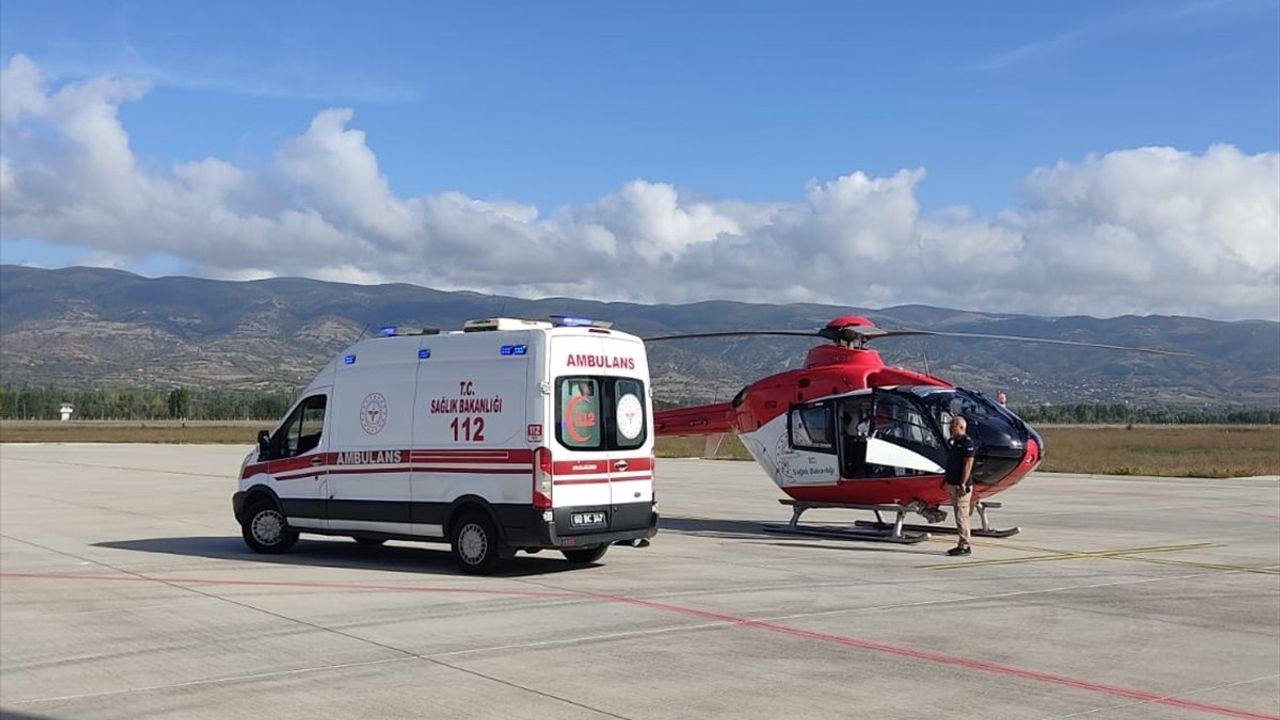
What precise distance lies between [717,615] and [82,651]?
17.2ft

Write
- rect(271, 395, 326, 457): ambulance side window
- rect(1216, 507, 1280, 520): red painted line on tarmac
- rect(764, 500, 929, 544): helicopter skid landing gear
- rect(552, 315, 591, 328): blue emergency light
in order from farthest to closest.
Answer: rect(1216, 507, 1280, 520): red painted line on tarmac < rect(764, 500, 929, 544): helicopter skid landing gear < rect(271, 395, 326, 457): ambulance side window < rect(552, 315, 591, 328): blue emergency light

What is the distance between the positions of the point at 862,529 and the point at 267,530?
892cm

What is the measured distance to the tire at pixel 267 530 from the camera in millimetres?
16203

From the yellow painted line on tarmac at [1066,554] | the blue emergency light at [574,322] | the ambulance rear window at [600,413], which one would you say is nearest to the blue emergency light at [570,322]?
the blue emergency light at [574,322]

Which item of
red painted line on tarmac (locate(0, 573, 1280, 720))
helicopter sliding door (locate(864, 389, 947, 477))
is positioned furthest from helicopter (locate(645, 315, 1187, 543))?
red painted line on tarmac (locate(0, 573, 1280, 720))

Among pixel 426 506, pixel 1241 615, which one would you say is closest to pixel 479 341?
pixel 426 506

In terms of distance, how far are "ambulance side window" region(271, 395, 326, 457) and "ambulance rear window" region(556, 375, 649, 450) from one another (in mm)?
3777

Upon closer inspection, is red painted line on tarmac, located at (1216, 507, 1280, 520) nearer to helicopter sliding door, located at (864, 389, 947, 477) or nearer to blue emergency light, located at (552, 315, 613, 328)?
helicopter sliding door, located at (864, 389, 947, 477)

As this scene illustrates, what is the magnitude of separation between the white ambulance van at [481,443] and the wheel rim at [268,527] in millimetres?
195

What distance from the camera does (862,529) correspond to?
19.3 m

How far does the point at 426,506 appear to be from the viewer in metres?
14.4

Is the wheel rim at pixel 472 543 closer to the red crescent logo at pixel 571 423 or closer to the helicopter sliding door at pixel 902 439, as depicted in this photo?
the red crescent logo at pixel 571 423

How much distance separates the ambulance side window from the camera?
15.8 metres

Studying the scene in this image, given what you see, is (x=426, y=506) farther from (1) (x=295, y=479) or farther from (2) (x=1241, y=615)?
(2) (x=1241, y=615)
